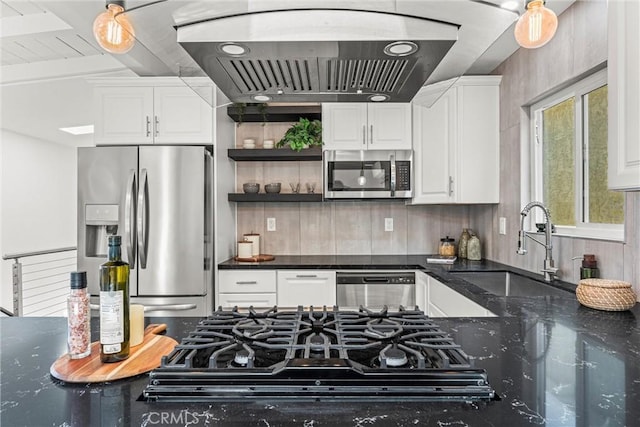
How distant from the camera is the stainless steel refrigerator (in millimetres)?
2854

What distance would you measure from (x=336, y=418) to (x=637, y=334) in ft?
3.54

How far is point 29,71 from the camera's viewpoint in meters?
3.66

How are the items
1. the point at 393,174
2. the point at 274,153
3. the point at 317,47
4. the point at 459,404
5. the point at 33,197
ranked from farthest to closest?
1. the point at 33,197
2. the point at 274,153
3. the point at 393,174
4. the point at 317,47
5. the point at 459,404

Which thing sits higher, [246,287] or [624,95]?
[624,95]

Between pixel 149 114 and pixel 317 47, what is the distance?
2.39 metres

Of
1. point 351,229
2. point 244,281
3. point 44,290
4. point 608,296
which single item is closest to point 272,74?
point 608,296

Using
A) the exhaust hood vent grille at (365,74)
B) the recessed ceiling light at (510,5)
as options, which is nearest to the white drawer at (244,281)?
the exhaust hood vent grille at (365,74)

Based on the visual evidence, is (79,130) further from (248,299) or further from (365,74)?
(365,74)

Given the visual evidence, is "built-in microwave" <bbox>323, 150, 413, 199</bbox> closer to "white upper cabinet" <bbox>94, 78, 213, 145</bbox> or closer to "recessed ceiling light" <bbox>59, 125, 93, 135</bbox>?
"white upper cabinet" <bbox>94, 78, 213, 145</bbox>

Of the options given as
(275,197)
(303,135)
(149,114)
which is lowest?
(275,197)

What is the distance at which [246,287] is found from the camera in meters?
3.07

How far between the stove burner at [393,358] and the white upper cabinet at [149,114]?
2.52 m

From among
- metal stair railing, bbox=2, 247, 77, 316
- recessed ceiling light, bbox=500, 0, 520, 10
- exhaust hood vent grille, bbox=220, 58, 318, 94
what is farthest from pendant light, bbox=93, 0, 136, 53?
metal stair railing, bbox=2, 247, 77, 316

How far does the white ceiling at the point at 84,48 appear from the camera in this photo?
3.33 ft
